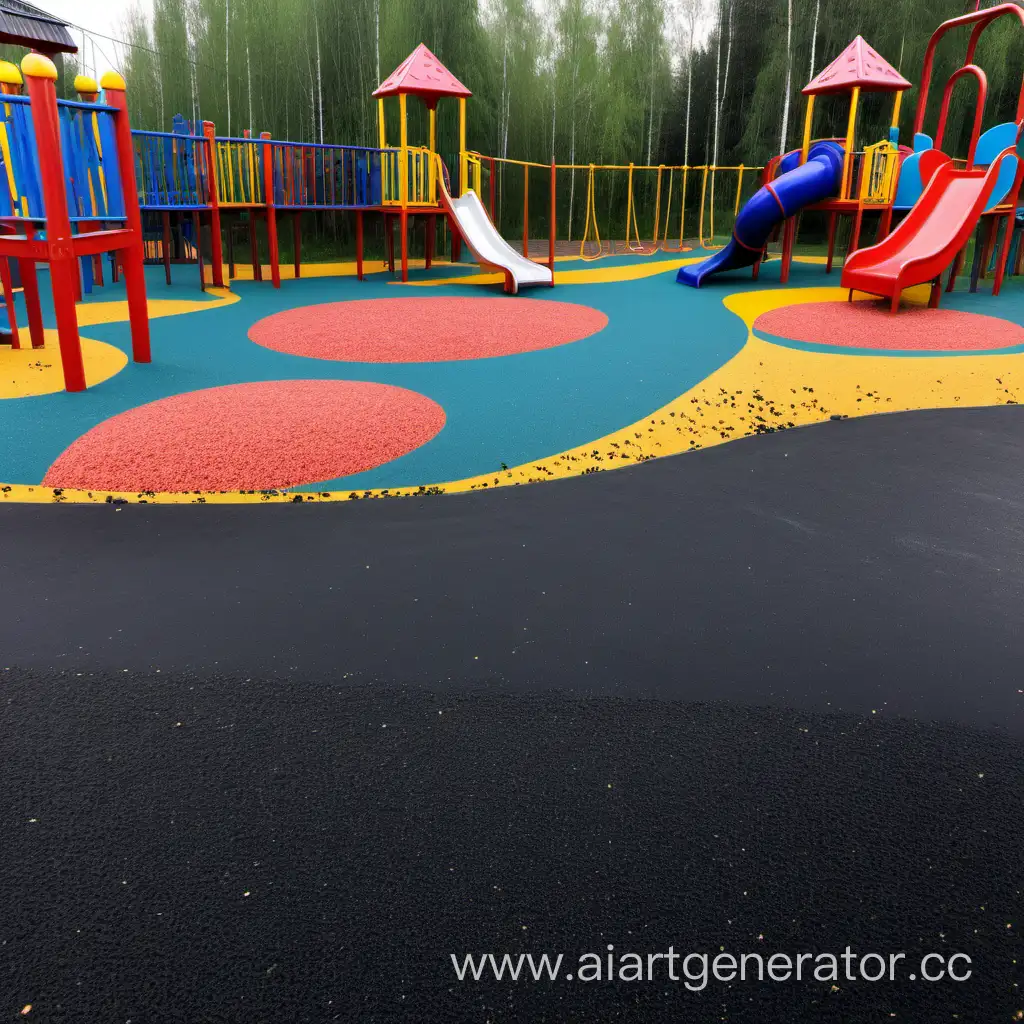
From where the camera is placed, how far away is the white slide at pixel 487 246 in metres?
9.93

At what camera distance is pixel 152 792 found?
66.8 inches


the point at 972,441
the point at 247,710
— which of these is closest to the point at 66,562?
the point at 247,710

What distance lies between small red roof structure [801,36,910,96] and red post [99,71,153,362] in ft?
29.2

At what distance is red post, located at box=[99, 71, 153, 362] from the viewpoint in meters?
5.37

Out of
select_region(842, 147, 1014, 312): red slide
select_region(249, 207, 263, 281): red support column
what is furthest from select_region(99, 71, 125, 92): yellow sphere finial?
select_region(842, 147, 1014, 312): red slide

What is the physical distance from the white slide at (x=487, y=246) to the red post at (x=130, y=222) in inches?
191

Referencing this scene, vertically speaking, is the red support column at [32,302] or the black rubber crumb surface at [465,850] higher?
the red support column at [32,302]

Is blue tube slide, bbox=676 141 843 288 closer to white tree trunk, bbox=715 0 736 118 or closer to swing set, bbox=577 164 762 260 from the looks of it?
swing set, bbox=577 164 762 260

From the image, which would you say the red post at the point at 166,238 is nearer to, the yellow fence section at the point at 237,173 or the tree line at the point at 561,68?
the yellow fence section at the point at 237,173

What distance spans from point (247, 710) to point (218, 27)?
1752 cm

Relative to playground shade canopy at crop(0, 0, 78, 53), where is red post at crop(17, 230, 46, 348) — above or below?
below

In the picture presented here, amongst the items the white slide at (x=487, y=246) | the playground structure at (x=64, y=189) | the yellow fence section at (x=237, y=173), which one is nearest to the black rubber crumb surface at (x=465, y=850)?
the playground structure at (x=64, y=189)

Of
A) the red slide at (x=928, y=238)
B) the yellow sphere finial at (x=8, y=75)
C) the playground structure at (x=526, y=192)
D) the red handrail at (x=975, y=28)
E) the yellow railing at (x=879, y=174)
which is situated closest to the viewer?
the yellow sphere finial at (x=8, y=75)

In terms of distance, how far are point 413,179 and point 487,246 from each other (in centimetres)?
156
